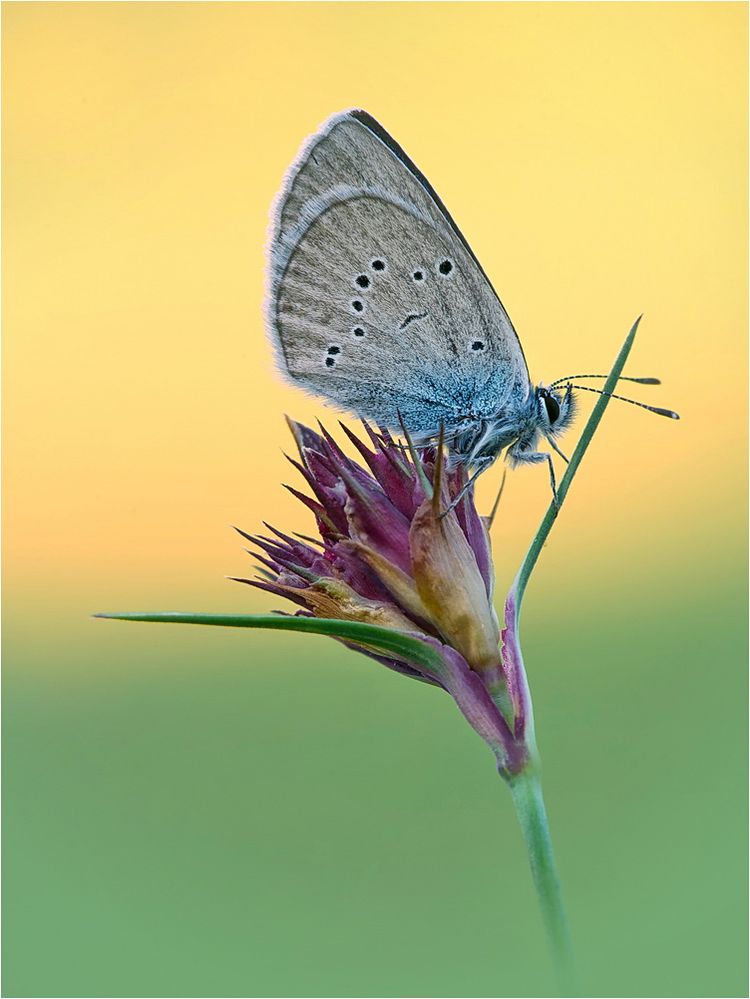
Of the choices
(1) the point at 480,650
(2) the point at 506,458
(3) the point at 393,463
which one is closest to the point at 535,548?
(1) the point at 480,650

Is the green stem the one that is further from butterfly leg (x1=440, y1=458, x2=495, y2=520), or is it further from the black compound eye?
the black compound eye

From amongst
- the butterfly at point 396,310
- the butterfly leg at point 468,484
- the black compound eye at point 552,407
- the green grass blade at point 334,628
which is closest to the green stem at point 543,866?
the green grass blade at point 334,628

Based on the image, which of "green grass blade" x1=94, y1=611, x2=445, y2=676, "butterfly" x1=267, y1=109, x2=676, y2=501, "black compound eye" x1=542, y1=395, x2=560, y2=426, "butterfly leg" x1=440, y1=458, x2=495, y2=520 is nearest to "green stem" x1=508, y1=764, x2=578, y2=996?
"green grass blade" x1=94, y1=611, x2=445, y2=676

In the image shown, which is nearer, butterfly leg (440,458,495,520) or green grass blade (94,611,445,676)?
green grass blade (94,611,445,676)

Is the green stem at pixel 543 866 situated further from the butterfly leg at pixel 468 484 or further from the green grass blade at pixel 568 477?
the butterfly leg at pixel 468 484

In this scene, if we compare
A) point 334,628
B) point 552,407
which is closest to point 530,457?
point 552,407
